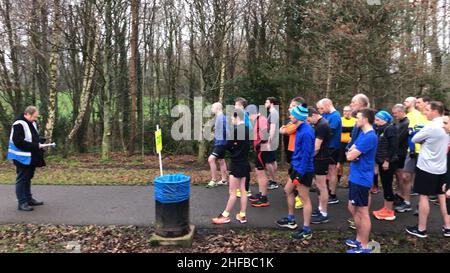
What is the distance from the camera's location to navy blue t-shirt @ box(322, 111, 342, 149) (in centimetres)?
655

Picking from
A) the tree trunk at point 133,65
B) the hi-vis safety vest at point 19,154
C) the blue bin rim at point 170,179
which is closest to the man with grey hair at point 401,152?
the blue bin rim at point 170,179

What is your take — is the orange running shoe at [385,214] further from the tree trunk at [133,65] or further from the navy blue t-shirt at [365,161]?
the tree trunk at [133,65]

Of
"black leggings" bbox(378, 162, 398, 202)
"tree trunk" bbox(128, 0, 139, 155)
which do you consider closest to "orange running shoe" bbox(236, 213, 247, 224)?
"black leggings" bbox(378, 162, 398, 202)

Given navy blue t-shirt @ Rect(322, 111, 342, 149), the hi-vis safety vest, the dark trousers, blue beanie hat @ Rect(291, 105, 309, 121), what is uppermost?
blue beanie hat @ Rect(291, 105, 309, 121)

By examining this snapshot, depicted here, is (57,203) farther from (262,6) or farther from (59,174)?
(262,6)

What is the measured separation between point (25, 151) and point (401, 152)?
6.91 metres

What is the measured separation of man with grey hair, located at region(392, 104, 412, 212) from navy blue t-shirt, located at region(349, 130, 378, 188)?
1.95 metres

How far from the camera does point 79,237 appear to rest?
5.50m

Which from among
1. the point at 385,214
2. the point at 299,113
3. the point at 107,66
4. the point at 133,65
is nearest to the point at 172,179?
the point at 299,113

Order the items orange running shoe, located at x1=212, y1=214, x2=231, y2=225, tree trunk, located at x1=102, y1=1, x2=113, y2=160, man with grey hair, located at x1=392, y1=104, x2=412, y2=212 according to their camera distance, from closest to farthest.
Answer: orange running shoe, located at x1=212, y1=214, x2=231, y2=225 → man with grey hair, located at x1=392, y1=104, x2=412, y2=212 → tree trunk, located at x1=102, y1=1, x2=113, y2=160

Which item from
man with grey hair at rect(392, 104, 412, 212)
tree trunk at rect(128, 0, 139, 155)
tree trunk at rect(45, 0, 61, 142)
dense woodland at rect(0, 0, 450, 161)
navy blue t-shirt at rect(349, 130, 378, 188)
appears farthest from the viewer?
tree trunk at rect(128, 0, 139, 155)

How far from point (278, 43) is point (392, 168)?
9041mm

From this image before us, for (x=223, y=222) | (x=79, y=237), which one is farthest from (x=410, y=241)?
(x=79, y=237)

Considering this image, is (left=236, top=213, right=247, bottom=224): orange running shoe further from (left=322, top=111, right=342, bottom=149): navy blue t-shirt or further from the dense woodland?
the dense woodland
